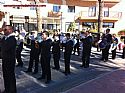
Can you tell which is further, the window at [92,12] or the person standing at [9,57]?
the window at [92,12]

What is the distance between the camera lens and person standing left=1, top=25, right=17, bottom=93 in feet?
37.0

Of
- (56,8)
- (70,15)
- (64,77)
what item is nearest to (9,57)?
(64,77)

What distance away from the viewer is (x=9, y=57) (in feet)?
37.2

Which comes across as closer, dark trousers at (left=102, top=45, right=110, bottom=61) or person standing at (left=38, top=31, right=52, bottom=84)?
person standing at (left=38, top=31, right=52, bottom=84)

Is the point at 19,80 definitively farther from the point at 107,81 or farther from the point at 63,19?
the point at 63,19

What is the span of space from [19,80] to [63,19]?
3427cm

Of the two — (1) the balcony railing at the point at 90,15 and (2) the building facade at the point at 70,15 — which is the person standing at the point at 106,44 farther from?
(1) the balcony railing at the point at 90,15

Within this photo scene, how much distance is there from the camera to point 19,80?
14188mm

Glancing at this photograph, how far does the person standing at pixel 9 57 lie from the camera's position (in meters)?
11.3

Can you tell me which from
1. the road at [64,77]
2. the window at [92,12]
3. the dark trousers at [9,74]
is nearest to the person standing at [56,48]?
the road at [64,77]

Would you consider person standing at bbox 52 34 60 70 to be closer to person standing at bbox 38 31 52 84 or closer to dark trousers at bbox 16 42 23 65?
dark trousers at bbox 16 42 23 65

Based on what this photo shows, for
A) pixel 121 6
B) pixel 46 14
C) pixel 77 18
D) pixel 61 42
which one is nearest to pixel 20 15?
pixel 46 14

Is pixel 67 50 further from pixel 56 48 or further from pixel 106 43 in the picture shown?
pixel 106 43

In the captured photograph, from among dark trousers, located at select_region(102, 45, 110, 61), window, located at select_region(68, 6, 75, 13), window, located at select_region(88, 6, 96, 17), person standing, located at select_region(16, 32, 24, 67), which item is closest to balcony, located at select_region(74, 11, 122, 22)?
window, located at select_region(88, 6, 96, 17)
